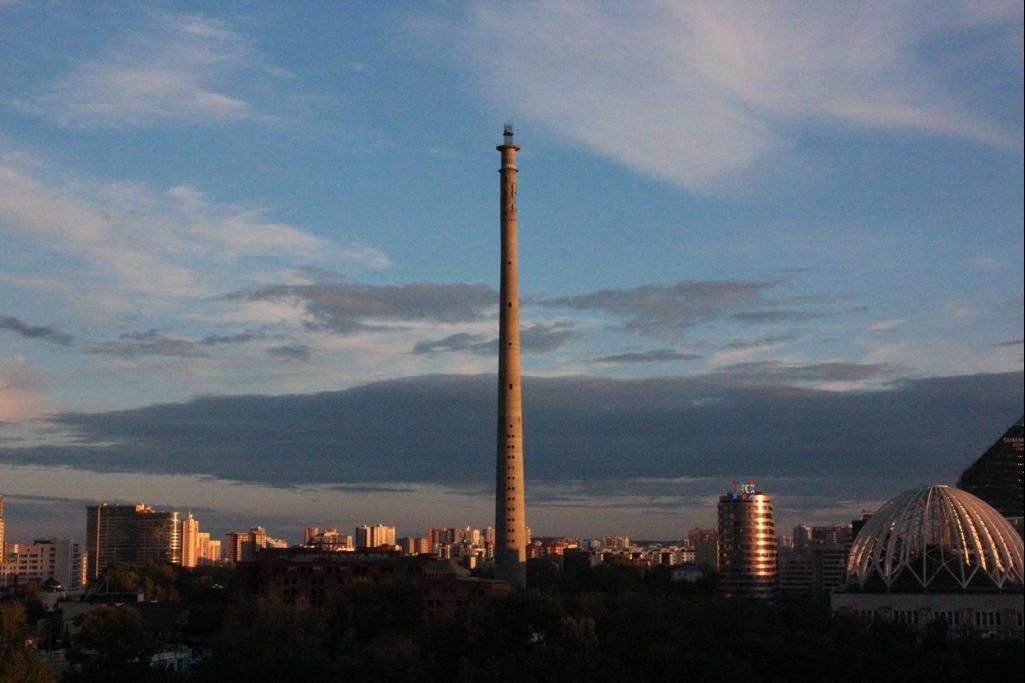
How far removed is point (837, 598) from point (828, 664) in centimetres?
3068

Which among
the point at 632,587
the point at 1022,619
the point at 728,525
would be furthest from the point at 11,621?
the point at 728,525

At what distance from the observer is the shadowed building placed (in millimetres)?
113812

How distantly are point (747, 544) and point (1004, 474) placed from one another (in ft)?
71.5

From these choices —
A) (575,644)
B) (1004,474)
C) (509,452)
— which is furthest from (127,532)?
(575,644)

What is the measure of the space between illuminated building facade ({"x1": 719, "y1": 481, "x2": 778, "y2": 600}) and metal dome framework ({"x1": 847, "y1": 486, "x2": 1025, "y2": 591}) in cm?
3868

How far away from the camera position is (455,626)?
51.6 m

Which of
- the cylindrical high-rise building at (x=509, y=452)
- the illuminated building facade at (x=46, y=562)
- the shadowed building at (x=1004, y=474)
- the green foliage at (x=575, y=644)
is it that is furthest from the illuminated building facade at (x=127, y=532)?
the green foliage at (x=575, y=644)

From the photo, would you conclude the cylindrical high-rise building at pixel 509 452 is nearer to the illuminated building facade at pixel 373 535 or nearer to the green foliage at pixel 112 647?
the green foliage at pixel 112 647

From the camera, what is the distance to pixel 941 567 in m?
74.7

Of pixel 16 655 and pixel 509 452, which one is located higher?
pixel 509 452

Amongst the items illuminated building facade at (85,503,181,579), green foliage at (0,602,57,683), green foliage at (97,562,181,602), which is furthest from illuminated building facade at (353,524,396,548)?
green foliage at (0,602,57,683)

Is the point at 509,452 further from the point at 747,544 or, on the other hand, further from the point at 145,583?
the point at 747,544

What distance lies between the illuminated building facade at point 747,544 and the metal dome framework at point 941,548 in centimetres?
3868

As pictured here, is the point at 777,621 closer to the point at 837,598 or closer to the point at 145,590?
the point at 837,598
